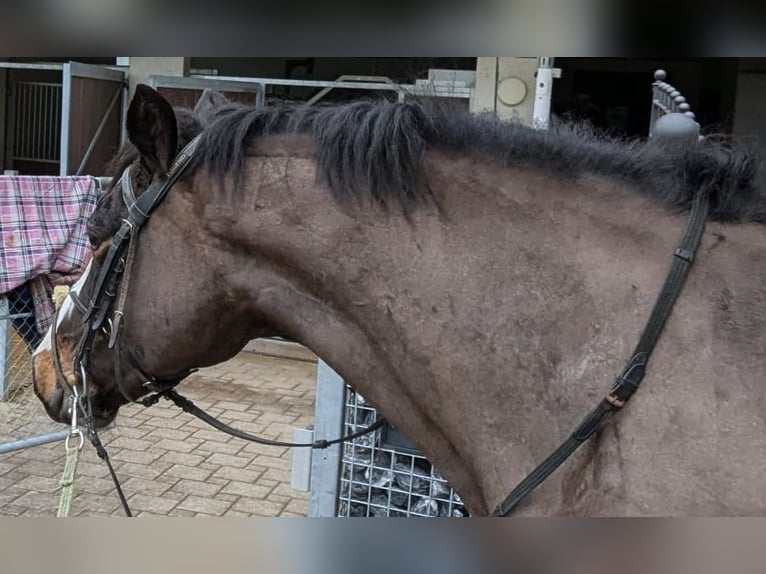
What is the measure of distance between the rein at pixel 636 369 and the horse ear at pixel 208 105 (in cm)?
122

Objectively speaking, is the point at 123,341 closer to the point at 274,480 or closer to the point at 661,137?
the point at 661,137

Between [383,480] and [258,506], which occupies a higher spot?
[383,480]

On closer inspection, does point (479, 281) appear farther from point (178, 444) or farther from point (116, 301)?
point (178, 444)

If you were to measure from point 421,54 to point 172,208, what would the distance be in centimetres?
126

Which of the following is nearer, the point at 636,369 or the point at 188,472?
the point at 636,369

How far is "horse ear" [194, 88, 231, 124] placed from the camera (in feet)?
6.54

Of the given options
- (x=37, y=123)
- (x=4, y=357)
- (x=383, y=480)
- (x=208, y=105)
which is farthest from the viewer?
(x=37, y=123)

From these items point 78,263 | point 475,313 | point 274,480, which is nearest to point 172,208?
point 475,313

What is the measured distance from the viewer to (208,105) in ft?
6.89

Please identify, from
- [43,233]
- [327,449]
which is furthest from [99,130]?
[327,449]

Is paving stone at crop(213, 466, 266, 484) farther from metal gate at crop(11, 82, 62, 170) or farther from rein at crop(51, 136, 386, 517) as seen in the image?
metal gate at crop(11, 82, 62, 170)

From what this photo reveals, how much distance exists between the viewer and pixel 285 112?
1895mm

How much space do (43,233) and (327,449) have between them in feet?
9.31

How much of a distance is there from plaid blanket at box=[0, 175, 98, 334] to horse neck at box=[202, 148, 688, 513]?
11.4ft
